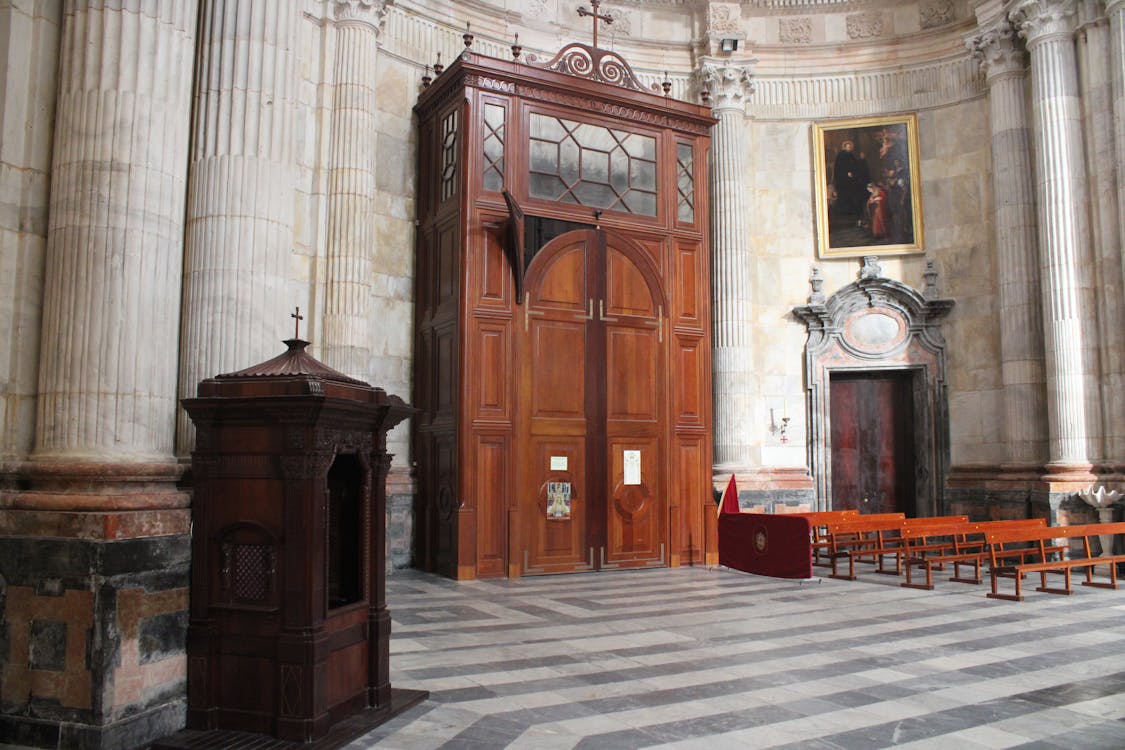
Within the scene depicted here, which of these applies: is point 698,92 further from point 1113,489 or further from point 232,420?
point 232,420

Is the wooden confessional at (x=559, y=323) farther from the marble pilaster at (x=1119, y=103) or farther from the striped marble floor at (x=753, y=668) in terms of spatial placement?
the marble pilaster at (x=1119, y=103)

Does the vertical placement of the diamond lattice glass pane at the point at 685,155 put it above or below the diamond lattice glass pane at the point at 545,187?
above

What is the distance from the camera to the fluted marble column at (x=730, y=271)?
46.2 ft

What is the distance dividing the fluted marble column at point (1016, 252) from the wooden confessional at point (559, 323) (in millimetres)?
4719

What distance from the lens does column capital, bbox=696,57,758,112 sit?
14.5 m

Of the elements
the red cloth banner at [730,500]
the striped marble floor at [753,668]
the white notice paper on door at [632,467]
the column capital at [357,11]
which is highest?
the column capital at [357,11]

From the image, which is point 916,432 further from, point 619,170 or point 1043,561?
point 619,170

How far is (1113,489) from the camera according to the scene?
1184 centimetres

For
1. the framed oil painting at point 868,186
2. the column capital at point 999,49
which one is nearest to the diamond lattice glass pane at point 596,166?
the framed oil painting at point 868,186

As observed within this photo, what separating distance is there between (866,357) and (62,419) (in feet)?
40.6

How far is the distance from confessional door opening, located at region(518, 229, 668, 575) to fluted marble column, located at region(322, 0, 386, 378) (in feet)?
6.69

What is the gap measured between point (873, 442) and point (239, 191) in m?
11.8

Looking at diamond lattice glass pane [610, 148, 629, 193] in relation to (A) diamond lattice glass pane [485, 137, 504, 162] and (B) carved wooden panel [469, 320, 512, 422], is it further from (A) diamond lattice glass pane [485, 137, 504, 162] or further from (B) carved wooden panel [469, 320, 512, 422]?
(B) carved wooden panel [469, 320, 512, 422]

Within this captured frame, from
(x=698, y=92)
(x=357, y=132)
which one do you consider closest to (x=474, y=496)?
(x=357, y=132)
